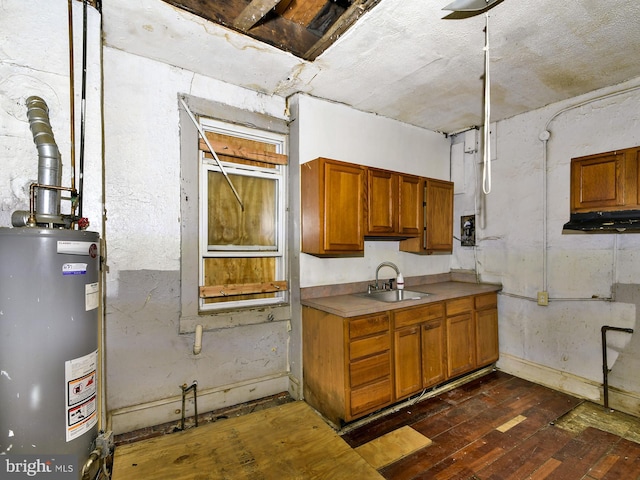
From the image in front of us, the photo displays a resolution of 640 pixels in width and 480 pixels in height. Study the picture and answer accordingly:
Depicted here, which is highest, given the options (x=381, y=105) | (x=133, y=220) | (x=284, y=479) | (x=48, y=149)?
(x=381, y=105)

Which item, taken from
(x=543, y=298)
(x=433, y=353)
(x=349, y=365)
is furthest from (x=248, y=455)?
(x=543, y=298)

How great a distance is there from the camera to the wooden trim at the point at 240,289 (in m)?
2.48

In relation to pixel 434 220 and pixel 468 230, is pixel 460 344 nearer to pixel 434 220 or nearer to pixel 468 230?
pixel 434 220

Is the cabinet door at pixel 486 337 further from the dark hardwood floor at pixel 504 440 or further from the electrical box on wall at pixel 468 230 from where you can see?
the electrical box on wall at pixel 468 230

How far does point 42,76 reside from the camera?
1602 millimetres

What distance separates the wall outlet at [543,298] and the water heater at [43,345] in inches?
141

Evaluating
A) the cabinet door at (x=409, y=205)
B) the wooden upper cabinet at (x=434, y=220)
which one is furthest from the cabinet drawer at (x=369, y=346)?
the wooden upper cabinet at (x=434, y=220)

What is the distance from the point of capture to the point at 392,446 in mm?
2154

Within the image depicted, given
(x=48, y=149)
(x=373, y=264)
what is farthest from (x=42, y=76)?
(x=373, y=264)

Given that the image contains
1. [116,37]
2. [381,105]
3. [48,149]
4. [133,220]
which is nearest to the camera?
[48,149]

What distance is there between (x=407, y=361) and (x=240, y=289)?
4.96 feet

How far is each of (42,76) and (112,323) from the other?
1.51 metres

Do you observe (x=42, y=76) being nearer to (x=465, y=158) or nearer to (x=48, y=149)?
(x=48, y=149)

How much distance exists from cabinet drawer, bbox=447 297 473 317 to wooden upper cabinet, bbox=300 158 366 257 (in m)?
1.04
